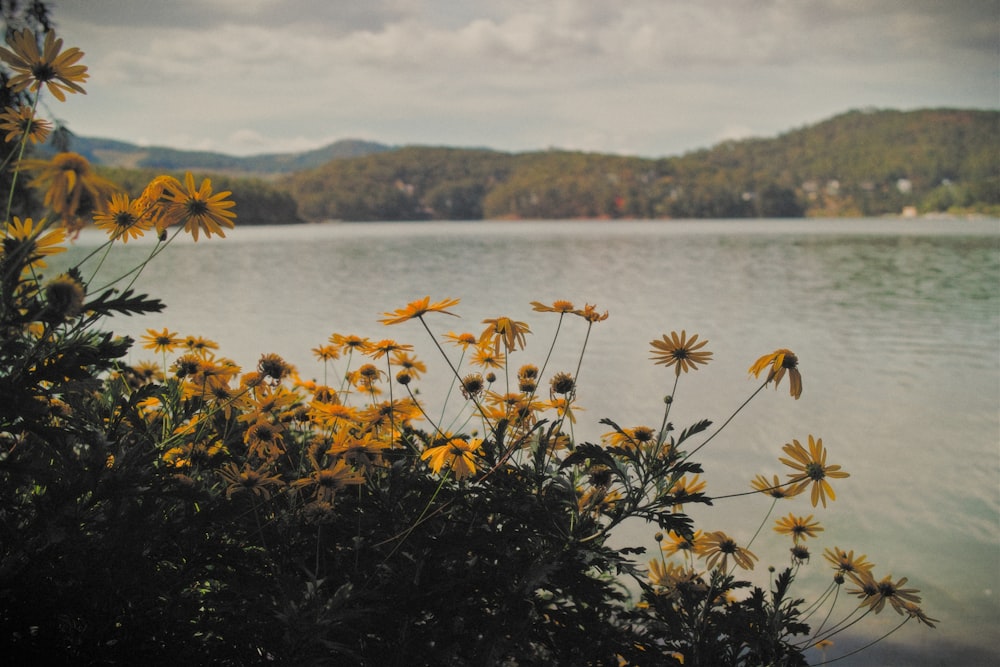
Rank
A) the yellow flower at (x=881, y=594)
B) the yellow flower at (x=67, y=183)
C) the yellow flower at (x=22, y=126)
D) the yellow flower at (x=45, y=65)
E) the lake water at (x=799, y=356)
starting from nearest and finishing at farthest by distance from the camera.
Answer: the yellow flower at (x=67, y=183)
the yellow flower at (x=45, y=65)
the yellow flower at (x=22, y=126)
the yellow flower at (x=881, y=594)
the lake water at (x=799, y=356)

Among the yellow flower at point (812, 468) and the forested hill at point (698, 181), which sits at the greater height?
the forested hill at point (698, 181)

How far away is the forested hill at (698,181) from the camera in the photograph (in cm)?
9100

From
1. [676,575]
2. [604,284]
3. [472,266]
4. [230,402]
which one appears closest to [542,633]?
[676,575]

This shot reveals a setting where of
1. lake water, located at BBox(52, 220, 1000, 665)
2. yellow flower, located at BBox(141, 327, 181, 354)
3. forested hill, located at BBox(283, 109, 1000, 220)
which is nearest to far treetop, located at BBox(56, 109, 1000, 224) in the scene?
forested hill, located at BBox(283, 109, 1000, 220)

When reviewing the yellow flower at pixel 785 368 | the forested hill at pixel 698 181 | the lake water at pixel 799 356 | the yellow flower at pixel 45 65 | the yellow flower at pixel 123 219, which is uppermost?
the forested hill at pixel 698 181

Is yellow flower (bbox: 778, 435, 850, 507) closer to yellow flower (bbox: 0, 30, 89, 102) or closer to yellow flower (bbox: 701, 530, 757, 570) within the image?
yellow flower (bbox: 701, 530, 757, 570)

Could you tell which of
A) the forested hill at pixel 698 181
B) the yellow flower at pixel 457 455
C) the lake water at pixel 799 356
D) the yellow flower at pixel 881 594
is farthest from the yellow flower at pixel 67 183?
the forested hill at pixel 698 181

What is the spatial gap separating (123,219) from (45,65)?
359 mm

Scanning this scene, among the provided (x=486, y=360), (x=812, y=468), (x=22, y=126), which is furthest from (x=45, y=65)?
(x=812, y=468)

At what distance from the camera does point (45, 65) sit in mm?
1454

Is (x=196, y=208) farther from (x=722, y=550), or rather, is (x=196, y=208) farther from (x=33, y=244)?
(x=722, y=550)

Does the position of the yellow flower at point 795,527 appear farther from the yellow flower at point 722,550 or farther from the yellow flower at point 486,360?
the yellow flower at point 486,360

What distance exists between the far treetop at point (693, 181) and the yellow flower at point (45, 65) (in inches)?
2913

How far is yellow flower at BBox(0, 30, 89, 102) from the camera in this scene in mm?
1414
